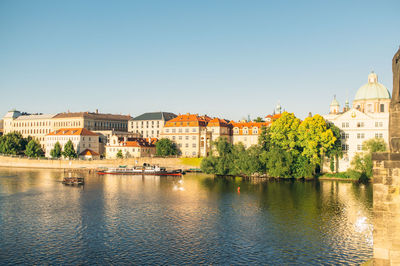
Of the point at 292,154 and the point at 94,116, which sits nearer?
the point at 292,154

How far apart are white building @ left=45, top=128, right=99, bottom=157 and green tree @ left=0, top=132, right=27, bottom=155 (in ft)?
29.1

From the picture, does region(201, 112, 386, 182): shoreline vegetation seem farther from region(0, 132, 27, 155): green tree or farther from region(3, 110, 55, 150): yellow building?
region(3, 110, 55, 150): yellow building

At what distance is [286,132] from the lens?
86.1 m

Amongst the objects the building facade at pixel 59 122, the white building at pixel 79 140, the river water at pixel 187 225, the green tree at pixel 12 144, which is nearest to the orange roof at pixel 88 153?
the white building at pixel 79 140

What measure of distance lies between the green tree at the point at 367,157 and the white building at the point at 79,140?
251 feet

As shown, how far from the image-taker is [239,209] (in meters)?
49.3

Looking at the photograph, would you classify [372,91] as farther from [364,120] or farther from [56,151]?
[56,151]

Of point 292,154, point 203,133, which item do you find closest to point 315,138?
point 292,154

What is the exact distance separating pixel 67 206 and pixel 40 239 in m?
16.1

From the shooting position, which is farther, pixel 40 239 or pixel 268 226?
pixel 268 226

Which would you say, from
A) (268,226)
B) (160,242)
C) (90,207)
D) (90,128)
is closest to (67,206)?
(90,207)

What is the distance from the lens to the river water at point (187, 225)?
31.7 metres

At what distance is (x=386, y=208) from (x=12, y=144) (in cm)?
13548

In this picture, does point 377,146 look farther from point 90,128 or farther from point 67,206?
point 90,128
